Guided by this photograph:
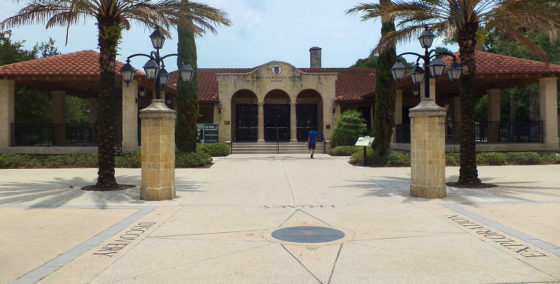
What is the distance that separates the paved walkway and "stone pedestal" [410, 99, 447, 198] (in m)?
0.39

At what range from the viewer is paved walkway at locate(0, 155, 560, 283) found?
440 cm

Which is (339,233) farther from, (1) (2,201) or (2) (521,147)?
(2) (521,147)

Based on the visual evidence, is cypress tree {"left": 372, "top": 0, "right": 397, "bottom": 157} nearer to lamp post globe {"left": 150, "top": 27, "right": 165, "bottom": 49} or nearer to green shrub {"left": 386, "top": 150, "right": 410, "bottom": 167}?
green shrub {"left": 386, "top": 150, "right": 410, "bottom": 167}

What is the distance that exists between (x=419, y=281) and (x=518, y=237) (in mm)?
2645

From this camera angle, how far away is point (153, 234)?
6.16 meters

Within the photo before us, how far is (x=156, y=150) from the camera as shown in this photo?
30.4 ft

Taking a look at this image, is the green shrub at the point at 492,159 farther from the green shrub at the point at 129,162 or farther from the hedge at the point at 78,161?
the green shrub at the point at 129,162

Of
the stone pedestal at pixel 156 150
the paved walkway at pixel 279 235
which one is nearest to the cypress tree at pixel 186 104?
the paved walkway at pixel 279 235

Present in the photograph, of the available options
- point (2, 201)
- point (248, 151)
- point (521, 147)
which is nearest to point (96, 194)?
point (2, 201)

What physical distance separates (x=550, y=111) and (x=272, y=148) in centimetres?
1478

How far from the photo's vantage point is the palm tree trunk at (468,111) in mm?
11469

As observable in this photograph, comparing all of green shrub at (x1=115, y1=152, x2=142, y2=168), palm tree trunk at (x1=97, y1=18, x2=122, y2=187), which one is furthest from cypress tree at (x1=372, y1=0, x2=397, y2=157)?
palm tree trunk at (x1=97, y1=18, x2=122, y2=187)

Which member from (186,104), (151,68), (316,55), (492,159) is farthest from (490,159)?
(316,55)

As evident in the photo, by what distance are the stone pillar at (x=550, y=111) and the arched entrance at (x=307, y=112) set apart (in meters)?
14.2
